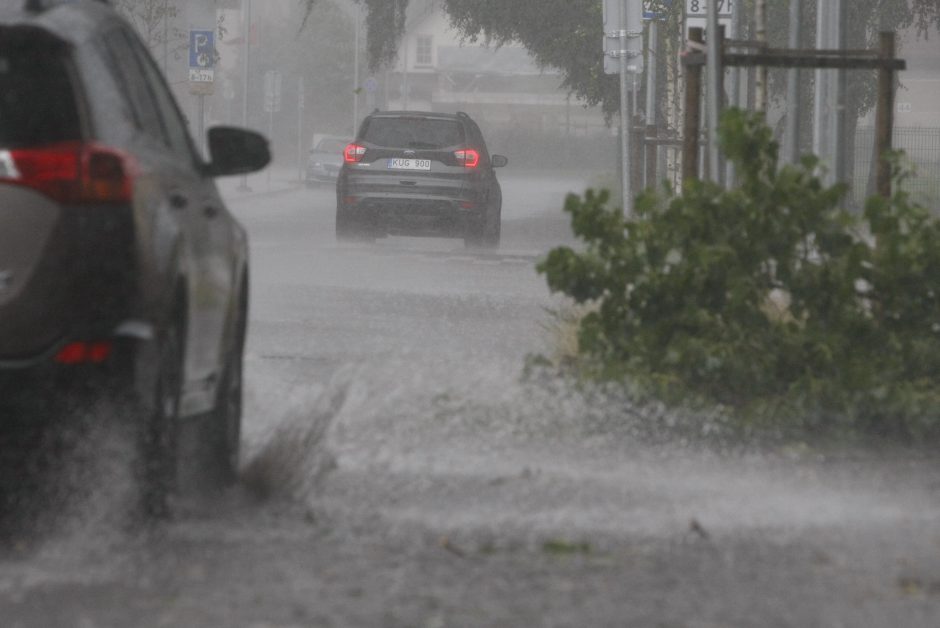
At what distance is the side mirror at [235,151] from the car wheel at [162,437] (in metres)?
1.25

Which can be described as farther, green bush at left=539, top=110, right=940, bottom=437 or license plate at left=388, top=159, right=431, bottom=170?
license plate at left=388, top=159, right=431, bottom=170

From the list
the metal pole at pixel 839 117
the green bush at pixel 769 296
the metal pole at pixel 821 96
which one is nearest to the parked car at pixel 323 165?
the metal pole at pixel 821 96

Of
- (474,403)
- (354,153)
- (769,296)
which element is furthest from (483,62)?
(769,296)

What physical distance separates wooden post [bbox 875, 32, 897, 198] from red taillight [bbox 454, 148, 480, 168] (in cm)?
1565

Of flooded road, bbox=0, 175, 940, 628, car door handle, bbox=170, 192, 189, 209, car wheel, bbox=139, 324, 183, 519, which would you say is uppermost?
car door handle, bbox=170, 192, 189, 209

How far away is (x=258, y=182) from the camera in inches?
2525

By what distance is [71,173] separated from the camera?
19.1 ft

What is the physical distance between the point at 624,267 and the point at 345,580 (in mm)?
3442

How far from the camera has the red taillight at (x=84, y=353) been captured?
225 inches

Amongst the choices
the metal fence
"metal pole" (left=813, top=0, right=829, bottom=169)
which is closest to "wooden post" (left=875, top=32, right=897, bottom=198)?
"metal pole" (left=813, top=0, right=829, bottom=169)

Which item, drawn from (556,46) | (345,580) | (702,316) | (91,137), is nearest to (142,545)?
(345,580)

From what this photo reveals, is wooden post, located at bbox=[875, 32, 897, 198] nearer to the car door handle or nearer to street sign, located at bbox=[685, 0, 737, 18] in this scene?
the car door handle

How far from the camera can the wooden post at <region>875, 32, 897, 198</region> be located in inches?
391

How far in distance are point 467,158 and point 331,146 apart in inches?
1472
